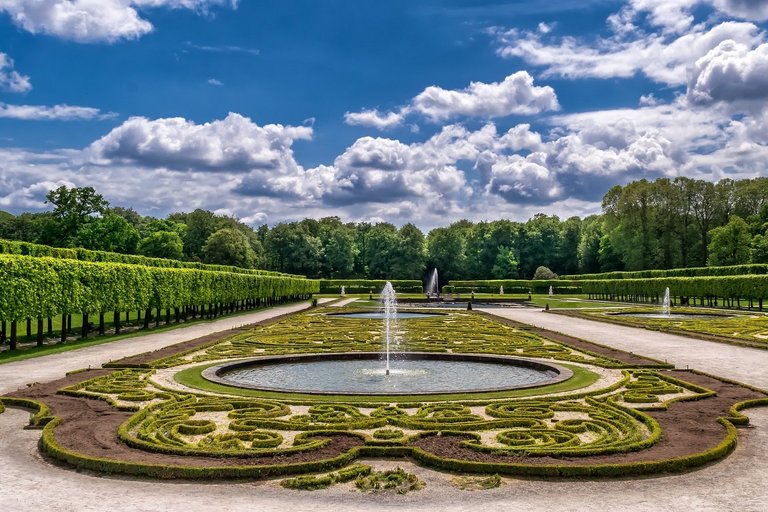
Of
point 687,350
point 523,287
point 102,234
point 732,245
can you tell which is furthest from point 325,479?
point 523,287

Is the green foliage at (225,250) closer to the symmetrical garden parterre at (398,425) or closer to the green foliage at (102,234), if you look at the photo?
the green foliage at (102,234)

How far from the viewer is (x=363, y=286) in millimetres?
80688

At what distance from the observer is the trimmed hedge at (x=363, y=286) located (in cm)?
7894

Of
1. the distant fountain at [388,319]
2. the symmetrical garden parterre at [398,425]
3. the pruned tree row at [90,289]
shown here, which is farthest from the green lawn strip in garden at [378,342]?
the pruned tree row at [90,289]

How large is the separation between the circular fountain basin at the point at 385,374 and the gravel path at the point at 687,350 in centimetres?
410

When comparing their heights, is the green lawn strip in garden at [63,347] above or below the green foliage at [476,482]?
below

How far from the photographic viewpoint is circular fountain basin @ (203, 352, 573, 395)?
43.9 ft

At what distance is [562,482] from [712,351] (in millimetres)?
14895

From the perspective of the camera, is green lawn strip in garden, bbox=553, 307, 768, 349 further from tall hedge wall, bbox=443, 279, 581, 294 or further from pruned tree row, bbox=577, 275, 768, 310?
tall hedge wall, bbox=443, 279, 581, 294

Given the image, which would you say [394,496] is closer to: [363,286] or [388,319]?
[388,319]

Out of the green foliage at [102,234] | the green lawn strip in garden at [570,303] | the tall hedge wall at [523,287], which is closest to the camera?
the green lawn strip in garden at [570,303]

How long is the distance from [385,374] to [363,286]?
6523 cm

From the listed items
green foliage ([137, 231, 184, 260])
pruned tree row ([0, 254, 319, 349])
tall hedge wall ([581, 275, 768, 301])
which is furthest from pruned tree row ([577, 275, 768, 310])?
green foliage ([137, 231, 184, 260])

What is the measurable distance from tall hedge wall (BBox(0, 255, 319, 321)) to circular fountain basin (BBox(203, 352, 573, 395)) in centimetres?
977
